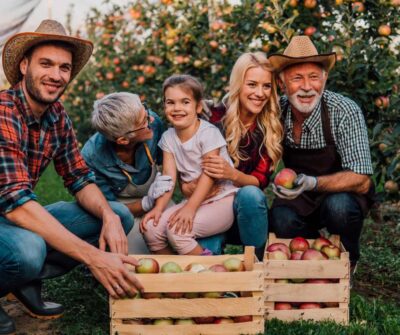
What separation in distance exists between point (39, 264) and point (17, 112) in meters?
0.67

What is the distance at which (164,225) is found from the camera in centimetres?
344

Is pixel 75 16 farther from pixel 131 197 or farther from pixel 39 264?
pixel 39 264

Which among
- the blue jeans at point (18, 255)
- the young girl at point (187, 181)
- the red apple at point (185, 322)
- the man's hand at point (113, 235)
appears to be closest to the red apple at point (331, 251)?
the young girl at point (187, 181)

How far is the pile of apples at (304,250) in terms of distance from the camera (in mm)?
3107

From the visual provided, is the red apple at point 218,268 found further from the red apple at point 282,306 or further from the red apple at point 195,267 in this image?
the red apple at point 282,306

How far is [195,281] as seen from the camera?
2.70 m

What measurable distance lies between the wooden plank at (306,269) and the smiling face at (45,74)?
122cm

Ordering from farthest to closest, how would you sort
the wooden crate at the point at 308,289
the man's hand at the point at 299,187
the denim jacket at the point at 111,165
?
the denim jacket at the point at 111,165 < the man's hand at the point at 299,187 < the wooden crate at the point at 308,289

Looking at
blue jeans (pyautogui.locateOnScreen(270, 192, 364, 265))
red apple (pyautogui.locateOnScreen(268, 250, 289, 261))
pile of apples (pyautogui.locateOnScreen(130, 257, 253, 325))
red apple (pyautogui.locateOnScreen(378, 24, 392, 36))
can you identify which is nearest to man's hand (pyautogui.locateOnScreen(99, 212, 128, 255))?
pile of apples (pyautogui.locateOnScreen(130, 257, 253, 325))

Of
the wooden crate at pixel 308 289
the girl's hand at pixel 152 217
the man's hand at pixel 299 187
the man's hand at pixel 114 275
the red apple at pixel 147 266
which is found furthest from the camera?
the girl's hand at pixel 152 217

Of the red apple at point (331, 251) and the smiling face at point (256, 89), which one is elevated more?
the smiling face at point (256, 89)

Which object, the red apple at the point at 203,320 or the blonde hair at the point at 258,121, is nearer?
the red apple at the point at 203,320

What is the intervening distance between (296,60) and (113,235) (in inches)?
50.9

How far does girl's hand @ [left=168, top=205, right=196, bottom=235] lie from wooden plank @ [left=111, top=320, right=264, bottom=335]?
2.26 ft
